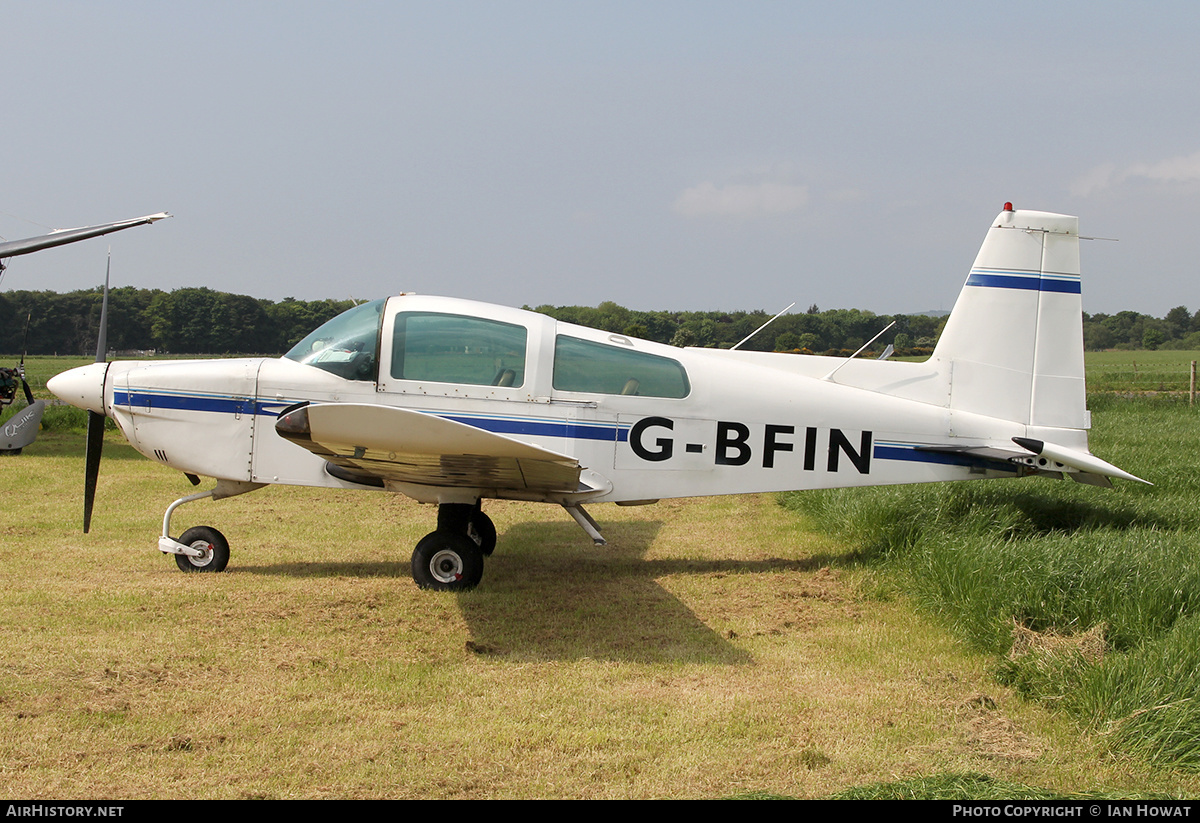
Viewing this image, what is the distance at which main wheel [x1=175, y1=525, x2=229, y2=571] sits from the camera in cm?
657

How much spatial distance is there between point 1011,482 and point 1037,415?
5.94 feet

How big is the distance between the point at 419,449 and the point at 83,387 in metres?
3.29

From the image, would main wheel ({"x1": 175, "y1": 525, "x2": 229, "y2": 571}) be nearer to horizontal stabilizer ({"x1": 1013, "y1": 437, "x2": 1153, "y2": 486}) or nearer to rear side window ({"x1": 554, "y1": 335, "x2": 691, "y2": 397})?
rear side window ({"x1": 554, "y1": 335, "x2": 691, "y2": 397})

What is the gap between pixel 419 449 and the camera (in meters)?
4.99

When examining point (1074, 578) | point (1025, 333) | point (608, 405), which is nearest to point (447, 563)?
point (608, 405)

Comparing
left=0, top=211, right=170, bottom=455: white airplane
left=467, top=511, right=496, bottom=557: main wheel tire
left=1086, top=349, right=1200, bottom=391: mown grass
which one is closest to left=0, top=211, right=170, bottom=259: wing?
left=0, top=211, right=170, bottom=455: white airplane

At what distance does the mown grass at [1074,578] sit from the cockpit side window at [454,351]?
3.28 m

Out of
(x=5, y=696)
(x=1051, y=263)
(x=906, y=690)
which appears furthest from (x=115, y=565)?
(x=1051, y=263)

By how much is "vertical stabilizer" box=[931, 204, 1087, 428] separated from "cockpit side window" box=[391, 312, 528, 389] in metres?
3.55

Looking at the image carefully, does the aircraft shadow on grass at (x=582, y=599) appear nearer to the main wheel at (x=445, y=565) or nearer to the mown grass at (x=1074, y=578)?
the main wheel at (x=445, y=565)

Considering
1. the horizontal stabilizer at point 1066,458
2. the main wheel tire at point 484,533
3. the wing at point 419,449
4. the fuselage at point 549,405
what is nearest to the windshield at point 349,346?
the fuselage at point 549,405

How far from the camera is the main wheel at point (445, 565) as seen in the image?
612cm

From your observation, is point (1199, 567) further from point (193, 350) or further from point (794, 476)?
point (193, 350)

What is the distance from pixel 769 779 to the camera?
338 cm
